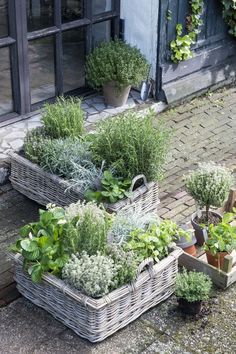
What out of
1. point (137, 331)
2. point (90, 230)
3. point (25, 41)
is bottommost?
point (137, 331)

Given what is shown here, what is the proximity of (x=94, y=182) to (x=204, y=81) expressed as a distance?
3.55 meters

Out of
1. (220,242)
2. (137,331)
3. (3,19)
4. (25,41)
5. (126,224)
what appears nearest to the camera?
(137,331)

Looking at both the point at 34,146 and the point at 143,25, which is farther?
the point at 143,25

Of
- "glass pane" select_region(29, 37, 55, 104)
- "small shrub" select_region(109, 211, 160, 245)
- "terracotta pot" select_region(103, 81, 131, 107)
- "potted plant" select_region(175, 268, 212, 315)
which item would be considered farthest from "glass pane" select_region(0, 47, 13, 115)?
"potted plant" select_region(175, 268, 212, 315)

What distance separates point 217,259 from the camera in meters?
5.77

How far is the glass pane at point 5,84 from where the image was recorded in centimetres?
766

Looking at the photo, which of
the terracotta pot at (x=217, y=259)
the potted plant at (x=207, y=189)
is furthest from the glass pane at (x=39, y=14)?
the terracotta pot at (x=217, y=259)

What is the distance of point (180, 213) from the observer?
6738 millimetres

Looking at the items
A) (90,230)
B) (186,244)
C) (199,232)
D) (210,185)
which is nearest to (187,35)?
(210,185)

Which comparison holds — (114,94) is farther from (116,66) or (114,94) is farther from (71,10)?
(71,10)

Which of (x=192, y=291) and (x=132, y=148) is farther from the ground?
Result: (x=132, y=148)

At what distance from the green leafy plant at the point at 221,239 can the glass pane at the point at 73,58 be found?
3.40m

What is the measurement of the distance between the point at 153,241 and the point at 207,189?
0.79 metres

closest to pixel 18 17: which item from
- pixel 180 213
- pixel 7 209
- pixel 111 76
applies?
pixel 111 76
